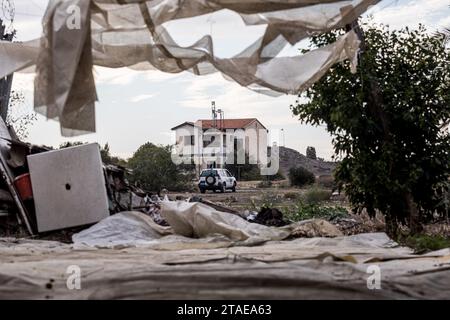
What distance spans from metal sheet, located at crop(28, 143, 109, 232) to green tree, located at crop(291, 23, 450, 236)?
3.17 m

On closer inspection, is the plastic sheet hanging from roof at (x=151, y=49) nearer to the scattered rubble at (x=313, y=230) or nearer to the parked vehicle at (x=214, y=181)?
the scattered rubble at (x=313, y=230)

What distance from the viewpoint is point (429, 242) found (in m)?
6.75

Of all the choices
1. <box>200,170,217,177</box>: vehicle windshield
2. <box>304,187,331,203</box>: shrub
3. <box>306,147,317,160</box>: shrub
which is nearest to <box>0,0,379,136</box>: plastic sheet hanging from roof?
<box>304,187,331,203</box>: shrub

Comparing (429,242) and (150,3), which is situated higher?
(150,3)

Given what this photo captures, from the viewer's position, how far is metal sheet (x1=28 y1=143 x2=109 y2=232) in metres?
8.97

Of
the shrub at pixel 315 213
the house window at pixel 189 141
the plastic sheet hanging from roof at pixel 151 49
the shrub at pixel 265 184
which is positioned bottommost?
the shrub at pixel 315 213

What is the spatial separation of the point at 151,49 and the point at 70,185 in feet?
13.2

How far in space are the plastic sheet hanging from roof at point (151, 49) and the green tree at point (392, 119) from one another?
3010mm

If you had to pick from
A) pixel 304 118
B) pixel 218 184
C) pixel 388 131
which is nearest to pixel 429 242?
pixel 388 131

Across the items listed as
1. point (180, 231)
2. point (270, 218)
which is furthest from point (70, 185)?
point (270, 218)

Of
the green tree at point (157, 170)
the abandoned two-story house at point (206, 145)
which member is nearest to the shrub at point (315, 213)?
the abandoned two-story house at point (206, 145)

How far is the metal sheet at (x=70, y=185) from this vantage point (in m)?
8.97
